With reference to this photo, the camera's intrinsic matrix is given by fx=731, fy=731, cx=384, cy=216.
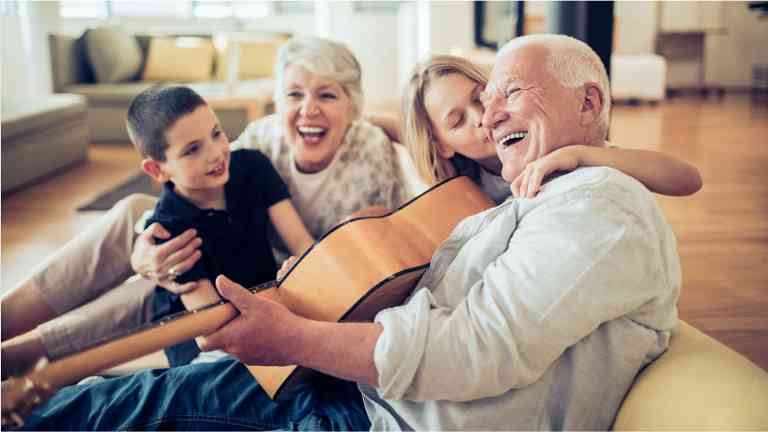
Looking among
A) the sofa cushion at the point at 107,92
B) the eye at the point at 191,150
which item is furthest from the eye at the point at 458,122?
the sofa cushion at the point at 107,92

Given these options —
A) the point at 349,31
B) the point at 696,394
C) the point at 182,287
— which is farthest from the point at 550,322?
the point at 349,31

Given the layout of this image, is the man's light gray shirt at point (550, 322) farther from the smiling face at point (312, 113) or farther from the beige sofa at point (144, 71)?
Answer: the beige sofa at point (144, 71)

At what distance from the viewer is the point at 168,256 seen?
1.58 m

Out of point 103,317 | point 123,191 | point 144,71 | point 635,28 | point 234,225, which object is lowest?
point 123,191

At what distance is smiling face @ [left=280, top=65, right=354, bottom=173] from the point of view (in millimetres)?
1878

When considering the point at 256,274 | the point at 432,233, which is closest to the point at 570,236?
the point at 432,233

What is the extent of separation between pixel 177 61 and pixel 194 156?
20.5 feet

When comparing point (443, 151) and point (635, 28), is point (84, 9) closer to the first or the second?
point (635, 28)

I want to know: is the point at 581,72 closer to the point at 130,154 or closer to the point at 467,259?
the point at 467,259

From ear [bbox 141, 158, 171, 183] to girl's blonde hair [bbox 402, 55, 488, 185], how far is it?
56 cm

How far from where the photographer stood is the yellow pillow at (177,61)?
7449 millimetres

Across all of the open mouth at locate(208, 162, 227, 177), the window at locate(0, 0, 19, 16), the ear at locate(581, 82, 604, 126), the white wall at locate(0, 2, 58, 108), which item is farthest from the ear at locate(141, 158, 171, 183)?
the window at locate(0, 0, 19, 16)

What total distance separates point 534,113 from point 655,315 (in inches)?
13.9

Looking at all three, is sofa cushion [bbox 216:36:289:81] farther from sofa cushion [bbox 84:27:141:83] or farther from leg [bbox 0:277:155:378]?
leg [bbox 0:277:155:378]
